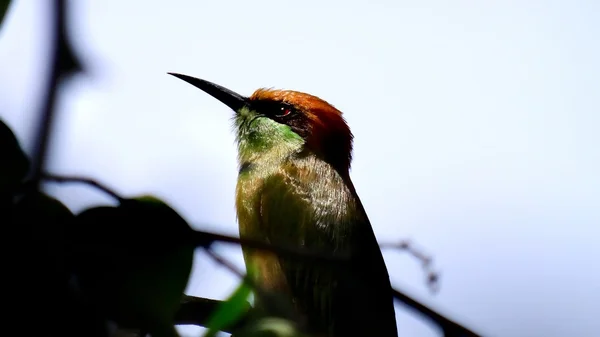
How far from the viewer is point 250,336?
1016mm

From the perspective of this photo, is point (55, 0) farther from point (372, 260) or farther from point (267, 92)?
point (267, 92)

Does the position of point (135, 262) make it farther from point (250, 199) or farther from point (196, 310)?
point (250, 199)

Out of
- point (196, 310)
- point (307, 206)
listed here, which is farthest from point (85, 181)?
point (307, 206)

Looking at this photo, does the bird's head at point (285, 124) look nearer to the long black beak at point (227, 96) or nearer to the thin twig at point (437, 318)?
the long black beak at point (227, 96)

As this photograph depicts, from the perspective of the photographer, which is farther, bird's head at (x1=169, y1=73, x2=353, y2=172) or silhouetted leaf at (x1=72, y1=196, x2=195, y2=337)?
bird's head at (x1=169, y1=73, x2=353, y2=172)

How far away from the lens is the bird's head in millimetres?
3984

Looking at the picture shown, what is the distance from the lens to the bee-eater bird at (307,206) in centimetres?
289

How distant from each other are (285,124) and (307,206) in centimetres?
87

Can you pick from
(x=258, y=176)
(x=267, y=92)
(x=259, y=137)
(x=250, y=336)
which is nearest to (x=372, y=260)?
(x=258, y=176)

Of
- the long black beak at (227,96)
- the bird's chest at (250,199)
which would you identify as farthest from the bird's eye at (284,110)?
the bird's chest at (250,199)

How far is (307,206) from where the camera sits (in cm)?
334

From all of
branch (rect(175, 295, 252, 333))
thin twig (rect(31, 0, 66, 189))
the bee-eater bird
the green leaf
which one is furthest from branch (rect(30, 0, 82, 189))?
the bee-eater bird

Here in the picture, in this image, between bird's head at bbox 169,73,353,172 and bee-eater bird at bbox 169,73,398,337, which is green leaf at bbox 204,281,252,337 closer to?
bee-eater bird at bbox 169,73,398,337

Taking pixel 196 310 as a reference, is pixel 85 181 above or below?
above
